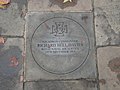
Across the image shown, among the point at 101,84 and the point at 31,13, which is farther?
the point at 31,13

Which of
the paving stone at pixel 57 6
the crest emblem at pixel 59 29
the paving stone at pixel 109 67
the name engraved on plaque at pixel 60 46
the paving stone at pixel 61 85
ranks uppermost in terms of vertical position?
the paving stone at pixel 57 6

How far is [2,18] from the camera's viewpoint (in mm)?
3768

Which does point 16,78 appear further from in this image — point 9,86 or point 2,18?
point 2,18

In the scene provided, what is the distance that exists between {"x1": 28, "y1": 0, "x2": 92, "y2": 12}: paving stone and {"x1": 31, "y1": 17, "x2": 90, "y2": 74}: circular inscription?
19 centimetres

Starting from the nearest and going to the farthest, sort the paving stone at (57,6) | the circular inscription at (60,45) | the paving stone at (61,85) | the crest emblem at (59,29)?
1. the paving stone at (61,85)
2. the circular inscription at (60,45)
3. the crest emblem at (59,29)
4. the paving stone at (57,6)

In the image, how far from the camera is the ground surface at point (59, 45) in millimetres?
3443

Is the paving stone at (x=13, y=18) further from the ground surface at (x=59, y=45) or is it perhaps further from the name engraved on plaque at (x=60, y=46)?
the name engraved on plaque at (x=60, y=46)

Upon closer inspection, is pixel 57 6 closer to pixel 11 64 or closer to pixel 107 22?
pixel 107 22

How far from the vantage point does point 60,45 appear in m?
3.59

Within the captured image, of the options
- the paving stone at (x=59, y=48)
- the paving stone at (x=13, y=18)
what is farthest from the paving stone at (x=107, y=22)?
the paving stone at (x=13, y=18)

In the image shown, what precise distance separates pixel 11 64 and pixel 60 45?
2.38 feet

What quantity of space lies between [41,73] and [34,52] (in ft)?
1.04

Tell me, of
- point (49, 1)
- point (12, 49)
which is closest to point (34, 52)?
point (12, 49)

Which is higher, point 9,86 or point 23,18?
point 23,18
